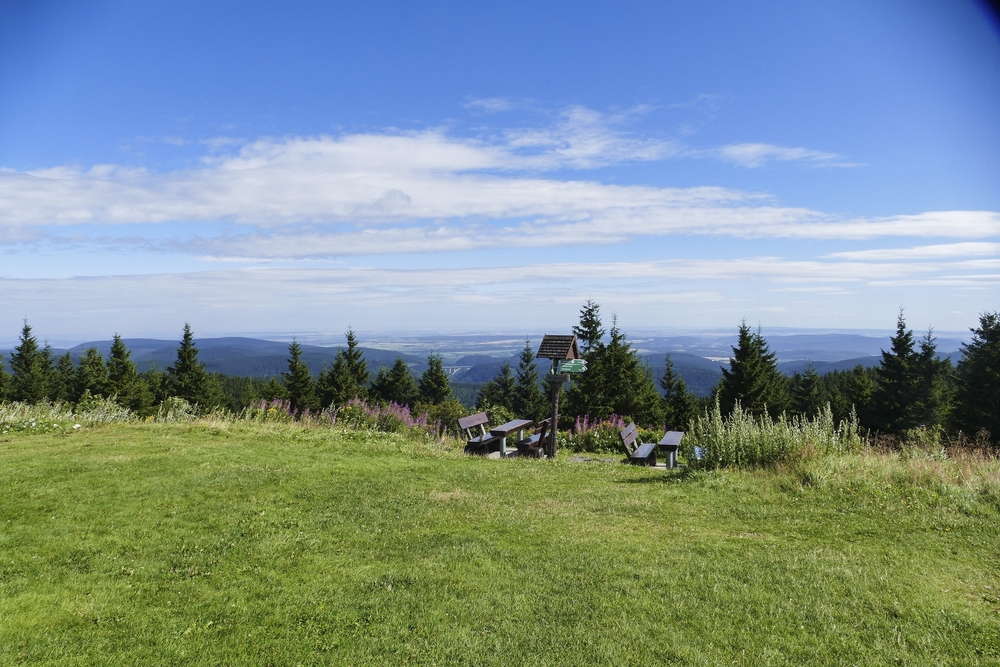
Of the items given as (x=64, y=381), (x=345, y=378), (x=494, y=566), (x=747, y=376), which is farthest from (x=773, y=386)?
(x=64, y=381)

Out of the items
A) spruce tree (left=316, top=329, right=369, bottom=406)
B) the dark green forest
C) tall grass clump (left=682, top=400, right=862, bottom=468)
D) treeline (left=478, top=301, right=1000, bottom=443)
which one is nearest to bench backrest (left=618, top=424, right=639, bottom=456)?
tall grass clump (left=682, top=400, right=862, bottom=468)

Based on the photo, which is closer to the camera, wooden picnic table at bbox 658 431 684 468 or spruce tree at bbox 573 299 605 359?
wooden picnic table at bbox 658 431 684 468

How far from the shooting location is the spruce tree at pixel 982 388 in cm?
3756

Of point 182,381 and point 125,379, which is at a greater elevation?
point 125,379

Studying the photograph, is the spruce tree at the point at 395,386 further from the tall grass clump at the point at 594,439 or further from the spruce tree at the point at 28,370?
the tall grass clump at the point at 594,439

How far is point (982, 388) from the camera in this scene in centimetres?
3834

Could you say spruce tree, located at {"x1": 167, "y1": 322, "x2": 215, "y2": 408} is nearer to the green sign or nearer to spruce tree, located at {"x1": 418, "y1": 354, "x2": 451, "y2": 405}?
spruce tree, located at {"x1": 418, "y1": 354, "x2": 451, "y2": 405}

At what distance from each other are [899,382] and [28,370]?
86.6 m

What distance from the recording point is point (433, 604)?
215 inches

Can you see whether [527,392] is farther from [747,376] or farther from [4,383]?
[4,383]

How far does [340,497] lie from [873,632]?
306 inches

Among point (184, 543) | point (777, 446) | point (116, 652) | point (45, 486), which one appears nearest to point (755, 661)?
point (116, 652)

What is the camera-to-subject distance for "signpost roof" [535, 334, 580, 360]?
16047 millimetres

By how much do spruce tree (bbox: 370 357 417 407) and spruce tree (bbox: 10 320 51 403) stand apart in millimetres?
31589
